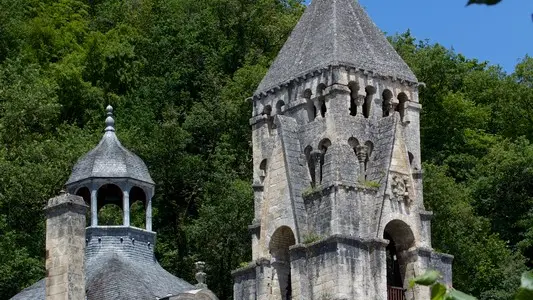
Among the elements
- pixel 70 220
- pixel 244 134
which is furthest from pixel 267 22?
pixel 70 220

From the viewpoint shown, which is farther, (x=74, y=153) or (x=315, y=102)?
(x=74, y=153)

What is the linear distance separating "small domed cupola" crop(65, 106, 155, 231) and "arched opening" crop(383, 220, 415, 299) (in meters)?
5.09

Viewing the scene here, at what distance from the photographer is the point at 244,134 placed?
51.5 m

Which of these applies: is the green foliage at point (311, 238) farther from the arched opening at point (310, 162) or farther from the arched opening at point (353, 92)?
the arched opening at point (353, 92)

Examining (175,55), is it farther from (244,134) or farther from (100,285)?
(100,285)

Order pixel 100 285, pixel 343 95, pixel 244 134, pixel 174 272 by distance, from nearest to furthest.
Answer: pixel 100 285 → pixel 343 95 → pixel 174 272 → pixel 244 134

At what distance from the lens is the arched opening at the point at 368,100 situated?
33.1 meters

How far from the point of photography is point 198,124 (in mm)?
52594

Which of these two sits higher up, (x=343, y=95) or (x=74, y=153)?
(x=74, y=153)

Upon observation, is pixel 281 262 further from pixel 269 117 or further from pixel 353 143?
pixel 269 117

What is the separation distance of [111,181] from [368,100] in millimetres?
5767

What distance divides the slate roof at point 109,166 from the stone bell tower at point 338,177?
278 cm

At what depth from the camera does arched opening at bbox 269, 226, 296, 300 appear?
3291 cm

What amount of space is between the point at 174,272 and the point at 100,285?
48.7 ft
